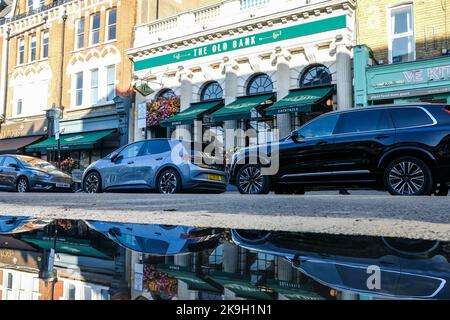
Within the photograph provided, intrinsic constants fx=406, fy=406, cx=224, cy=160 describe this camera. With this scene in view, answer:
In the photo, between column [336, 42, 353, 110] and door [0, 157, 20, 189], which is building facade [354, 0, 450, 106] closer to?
column [336, 42, 353, 110]

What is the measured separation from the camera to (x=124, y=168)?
1036 cm

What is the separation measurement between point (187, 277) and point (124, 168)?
9083 millimetres

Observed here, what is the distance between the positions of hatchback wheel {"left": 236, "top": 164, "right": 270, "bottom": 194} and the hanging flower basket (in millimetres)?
11685

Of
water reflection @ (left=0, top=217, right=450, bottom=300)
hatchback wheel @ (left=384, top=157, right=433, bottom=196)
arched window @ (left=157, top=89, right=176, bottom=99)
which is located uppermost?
Result: arched window @ (left=157, top=89, right=176, bottom=99)

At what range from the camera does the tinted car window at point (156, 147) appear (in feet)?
32.6

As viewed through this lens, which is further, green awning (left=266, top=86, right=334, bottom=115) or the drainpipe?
the drainpipe

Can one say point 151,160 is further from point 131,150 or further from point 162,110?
point 162,110

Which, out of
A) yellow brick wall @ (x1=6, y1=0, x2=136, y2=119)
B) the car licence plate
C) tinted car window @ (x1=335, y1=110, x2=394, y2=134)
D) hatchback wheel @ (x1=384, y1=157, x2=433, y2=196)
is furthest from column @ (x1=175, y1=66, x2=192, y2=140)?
hatchback wheel @ (x1=384, y1=157, x2=433, y2=196)

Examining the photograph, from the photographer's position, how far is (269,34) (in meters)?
17.6

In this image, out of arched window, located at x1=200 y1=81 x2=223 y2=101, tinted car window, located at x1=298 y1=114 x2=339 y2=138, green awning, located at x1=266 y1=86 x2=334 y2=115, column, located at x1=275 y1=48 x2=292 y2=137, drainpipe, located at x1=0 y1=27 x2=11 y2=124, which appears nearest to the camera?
tinted car window, located at x1=298 y1=114 x2=339 y2=138

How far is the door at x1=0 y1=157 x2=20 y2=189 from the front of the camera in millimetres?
13501

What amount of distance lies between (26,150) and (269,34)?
16.6 m
